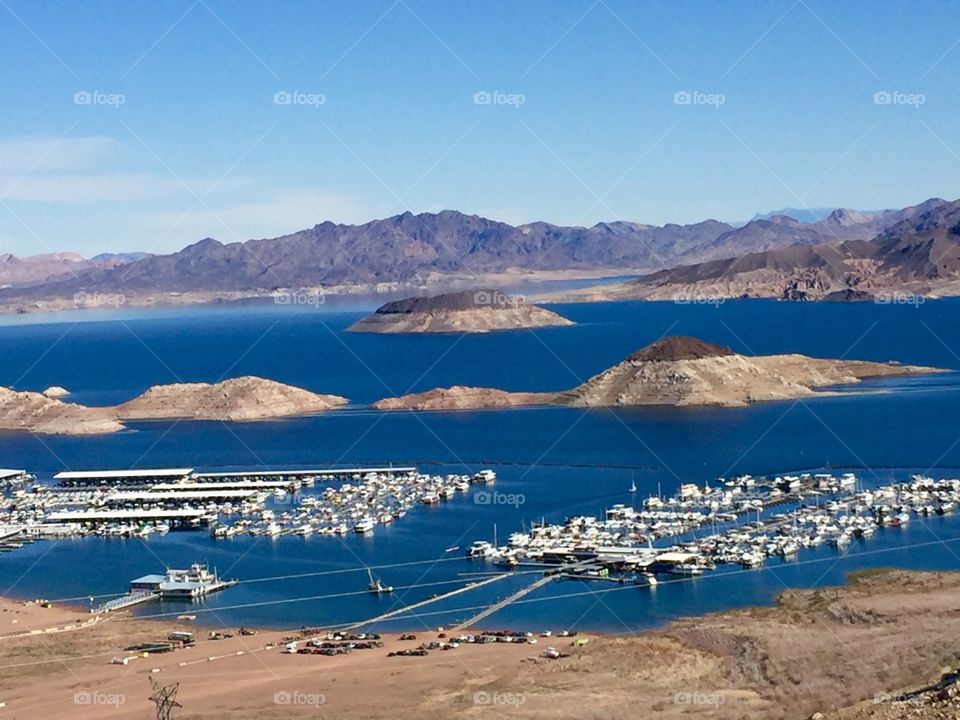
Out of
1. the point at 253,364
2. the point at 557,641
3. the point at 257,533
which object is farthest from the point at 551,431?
the point at 253,364

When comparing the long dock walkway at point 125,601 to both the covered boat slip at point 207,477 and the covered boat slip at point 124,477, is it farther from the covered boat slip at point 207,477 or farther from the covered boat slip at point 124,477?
the covered boat slip at point 124,477

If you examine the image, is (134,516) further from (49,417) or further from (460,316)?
(460,316)

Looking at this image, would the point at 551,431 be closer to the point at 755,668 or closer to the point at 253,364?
the point at 755,668
